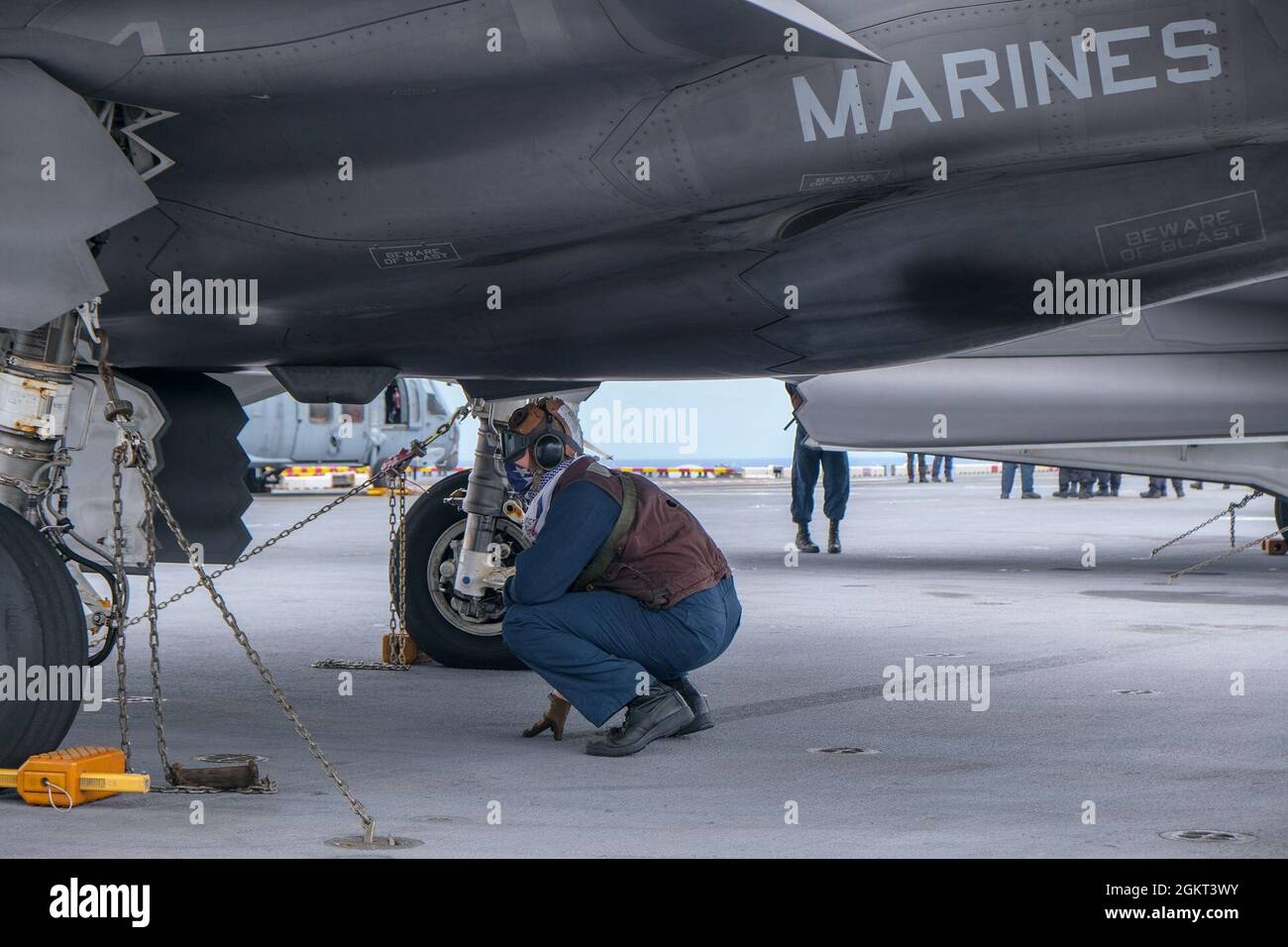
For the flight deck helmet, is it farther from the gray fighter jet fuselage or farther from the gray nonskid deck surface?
the gray nonskid deck surface

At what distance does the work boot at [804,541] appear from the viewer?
1445 centimetres

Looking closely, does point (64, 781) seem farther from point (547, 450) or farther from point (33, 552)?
point (547, 450)

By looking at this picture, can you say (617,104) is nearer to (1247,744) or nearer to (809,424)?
(1247,744)

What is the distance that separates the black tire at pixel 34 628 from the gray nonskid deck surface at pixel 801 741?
0.20m

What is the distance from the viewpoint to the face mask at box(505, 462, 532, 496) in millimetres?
5246

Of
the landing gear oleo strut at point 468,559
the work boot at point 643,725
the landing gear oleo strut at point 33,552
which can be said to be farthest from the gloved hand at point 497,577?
the landing gear oleo strut at point 33,552

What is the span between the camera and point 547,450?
204 inches

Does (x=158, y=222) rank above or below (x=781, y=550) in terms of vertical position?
above

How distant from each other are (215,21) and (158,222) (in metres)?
0.89

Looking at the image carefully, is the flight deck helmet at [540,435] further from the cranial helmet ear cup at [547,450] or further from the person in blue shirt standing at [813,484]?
the person in blue shirt standing at [813,484]

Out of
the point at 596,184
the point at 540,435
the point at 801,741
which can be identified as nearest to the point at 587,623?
the point at 540,435

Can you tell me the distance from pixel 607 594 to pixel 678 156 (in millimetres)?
1595

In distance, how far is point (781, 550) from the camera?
48.1ft

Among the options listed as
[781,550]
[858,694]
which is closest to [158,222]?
[858,694]
